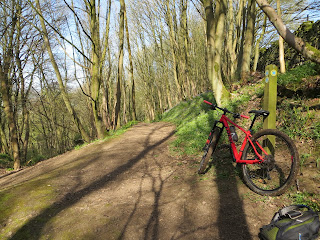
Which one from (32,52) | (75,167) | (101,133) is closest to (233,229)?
(75,167)

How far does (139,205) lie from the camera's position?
364 cm

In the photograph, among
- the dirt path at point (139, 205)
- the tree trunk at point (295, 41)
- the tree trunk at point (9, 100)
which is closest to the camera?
the dirt path at point (139, 205)

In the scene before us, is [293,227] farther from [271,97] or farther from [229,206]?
[271,97]

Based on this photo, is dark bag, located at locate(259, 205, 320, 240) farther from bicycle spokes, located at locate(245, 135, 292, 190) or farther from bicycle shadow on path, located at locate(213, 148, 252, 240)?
bicycle spokes, located at locate(245, 135, 292, 190)

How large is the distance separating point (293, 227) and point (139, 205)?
229cm

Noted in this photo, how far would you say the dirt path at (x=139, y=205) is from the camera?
9.45ft

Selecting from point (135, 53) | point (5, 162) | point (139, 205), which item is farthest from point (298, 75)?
point (135, 53)

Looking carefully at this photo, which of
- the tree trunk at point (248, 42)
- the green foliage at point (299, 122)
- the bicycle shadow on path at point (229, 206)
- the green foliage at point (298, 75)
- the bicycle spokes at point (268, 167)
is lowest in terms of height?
the bicycle shadow on path at point (229, 206)

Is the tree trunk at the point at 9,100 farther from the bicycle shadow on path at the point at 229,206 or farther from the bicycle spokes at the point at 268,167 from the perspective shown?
the bicycle spokes at the point at 268,167

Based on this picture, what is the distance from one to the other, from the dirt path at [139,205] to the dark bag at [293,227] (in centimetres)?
27

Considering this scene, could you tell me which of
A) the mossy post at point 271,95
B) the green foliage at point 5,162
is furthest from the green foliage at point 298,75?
the green foliage at point 5,162

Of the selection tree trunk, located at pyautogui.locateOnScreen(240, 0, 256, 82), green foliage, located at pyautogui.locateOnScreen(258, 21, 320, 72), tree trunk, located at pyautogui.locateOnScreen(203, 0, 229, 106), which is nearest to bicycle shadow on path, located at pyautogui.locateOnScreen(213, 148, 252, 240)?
tree trunk, located at pyautogui.locateOnScreen(203, 0, 229, 106)

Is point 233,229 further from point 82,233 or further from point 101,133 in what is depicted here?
point 101,133

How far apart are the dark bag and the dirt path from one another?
0.27 metres
